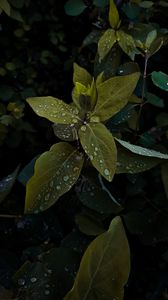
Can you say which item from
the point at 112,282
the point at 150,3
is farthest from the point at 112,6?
the point at 112,282

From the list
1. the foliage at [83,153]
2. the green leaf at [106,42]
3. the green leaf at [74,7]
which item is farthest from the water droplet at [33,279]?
the green leaf at [74,7]

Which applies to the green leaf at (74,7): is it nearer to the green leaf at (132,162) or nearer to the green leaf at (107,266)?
the green leaf at (132,162)

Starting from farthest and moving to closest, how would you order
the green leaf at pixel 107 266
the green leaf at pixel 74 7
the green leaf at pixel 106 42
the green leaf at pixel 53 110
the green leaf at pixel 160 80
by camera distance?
the green leaf at pixel 74 7 < the green leaf at pixel 106 42 < the green leaf at pixel 160 80 < the green leaf at pixel 53 110 < the green leaf at pixel 107 266

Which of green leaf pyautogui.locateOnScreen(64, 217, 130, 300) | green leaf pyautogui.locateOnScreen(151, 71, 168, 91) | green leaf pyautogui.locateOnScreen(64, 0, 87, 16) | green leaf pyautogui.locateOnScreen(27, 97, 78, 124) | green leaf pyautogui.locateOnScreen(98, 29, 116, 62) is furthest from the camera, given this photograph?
green leaf pyautogui.locateOnScreen(64, 0, 87, 16)

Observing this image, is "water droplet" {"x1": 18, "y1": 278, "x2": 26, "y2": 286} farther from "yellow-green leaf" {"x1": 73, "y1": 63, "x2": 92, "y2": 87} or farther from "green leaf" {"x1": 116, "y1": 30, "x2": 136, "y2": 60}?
"green leaf" {"x1": 116, "y1": 30, "x2": 136, "y2": 60}

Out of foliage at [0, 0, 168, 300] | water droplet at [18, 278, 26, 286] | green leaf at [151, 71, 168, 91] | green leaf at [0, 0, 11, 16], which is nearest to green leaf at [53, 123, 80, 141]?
foliage at [0, 0, 168, 300]

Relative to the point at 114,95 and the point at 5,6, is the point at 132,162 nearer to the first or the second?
the point at 114,95
